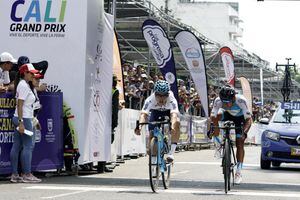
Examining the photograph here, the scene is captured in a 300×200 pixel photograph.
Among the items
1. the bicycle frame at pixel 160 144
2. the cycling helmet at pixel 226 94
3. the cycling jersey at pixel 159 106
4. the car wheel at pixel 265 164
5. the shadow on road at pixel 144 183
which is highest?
the cycling helmet at pixel 226 94

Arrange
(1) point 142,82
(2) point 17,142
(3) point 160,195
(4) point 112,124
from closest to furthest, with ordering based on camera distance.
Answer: (3) point 160,195
(2) point 17,142
(4) point 112,124
(1) point 142,82

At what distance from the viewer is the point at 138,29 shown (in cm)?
3412

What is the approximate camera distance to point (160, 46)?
28.6m

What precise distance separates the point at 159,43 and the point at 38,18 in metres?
13.2

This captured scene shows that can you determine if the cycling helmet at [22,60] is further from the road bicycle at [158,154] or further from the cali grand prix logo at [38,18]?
the road bicycle at [158,154]

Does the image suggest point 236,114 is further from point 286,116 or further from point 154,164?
point 286,116

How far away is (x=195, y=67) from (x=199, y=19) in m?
93.0

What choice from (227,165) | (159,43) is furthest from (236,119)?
(159,43)

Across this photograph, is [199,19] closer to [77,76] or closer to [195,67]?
[195,67]


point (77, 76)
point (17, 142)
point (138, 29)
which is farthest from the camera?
point (138, 29)

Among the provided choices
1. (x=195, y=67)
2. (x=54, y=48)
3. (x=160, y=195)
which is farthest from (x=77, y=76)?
(x=195, y=67)

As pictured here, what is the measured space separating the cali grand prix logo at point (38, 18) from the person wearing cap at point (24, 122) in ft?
5.50

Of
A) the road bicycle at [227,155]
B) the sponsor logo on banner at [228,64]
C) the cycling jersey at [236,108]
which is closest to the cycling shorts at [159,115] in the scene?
the road bicycle at [227,155]

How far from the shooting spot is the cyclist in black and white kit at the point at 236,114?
13.9 meters
